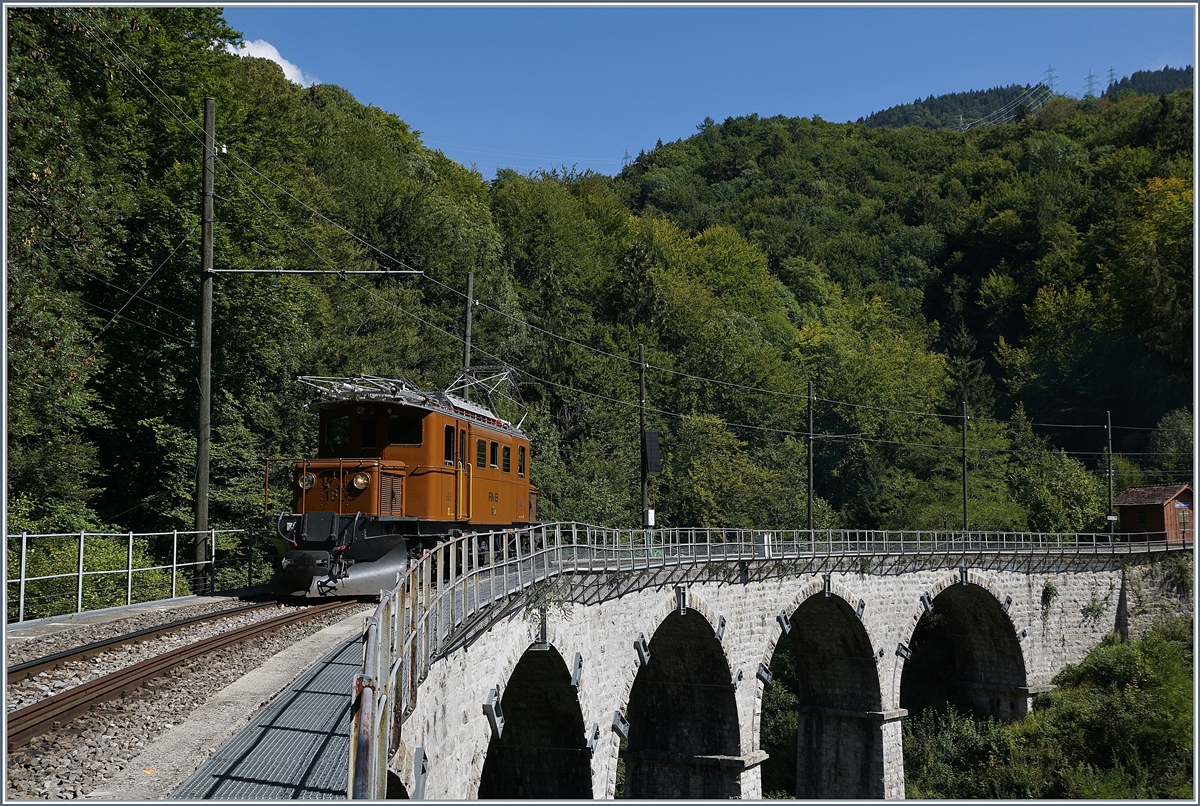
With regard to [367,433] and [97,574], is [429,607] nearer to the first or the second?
[367,433]

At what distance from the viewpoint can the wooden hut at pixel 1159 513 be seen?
153ft

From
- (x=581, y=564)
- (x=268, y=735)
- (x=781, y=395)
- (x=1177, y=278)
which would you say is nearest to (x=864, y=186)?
(x=1177, y=278)

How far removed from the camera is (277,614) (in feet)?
44.2

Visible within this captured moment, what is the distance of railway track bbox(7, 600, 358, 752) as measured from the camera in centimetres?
708

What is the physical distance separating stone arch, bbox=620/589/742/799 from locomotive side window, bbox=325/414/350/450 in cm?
1066

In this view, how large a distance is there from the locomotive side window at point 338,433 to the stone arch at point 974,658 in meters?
24.1

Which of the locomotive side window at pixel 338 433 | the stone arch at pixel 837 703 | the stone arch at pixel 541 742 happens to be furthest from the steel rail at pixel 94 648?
the stone arch at pixel 837 703

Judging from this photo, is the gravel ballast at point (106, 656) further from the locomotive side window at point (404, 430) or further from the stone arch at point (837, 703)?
the stone arch at point (837, 703)

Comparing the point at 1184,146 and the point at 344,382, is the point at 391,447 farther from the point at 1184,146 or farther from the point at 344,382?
the point at 1184,146

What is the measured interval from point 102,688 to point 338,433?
9553mm

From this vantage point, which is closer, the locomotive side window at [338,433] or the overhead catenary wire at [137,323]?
the locomotive side window at [338,433]

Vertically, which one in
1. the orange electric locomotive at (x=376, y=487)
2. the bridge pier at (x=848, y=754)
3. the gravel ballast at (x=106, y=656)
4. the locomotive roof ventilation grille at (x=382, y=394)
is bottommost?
the bridge pier at (x=848, y=754)

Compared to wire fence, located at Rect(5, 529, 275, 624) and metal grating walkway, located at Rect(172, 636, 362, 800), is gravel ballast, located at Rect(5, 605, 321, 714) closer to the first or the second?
metal grating walkway, located at Rect(172, 636, 362, 800)

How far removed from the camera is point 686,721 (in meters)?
26.4
